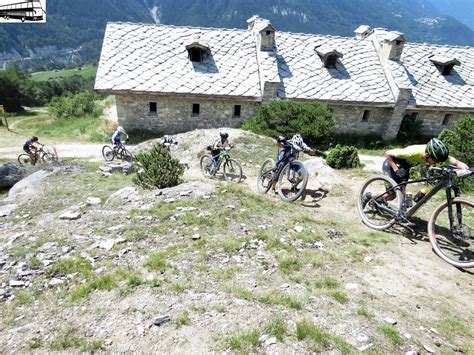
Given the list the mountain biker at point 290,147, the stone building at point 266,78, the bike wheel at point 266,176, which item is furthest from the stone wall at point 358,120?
the mountain biker at point 290,147

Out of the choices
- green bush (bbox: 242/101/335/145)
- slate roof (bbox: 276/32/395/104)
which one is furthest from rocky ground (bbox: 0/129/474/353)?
slate roof (bbox: 276/32/395/104)

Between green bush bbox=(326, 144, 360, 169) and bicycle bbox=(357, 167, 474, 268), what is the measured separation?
204 inches

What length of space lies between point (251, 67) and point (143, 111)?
8340 mm

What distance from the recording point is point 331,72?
78.3 feet

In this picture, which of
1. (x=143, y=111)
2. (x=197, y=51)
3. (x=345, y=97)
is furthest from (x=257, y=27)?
(x=143, y=111)

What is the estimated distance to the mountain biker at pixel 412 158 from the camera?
5.63m

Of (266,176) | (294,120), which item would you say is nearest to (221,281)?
(266,176)

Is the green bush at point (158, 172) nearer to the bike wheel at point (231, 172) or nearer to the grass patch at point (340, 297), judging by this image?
the bike wheel at point (231, 172)

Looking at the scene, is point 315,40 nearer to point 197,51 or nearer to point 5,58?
point 197,51

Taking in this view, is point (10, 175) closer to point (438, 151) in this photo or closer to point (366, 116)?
point (438, 151)

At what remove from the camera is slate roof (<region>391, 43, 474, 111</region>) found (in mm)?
23531

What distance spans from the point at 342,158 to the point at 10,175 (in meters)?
13.7

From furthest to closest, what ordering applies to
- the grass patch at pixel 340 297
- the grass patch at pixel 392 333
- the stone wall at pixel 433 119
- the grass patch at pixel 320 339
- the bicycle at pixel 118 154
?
the stone wall at pixel 433 119 → the bicycle at pixel 118 154 → the grass patch at pixel 340 297 → the grass patch at pixel 392 333 → the grass patch at pixel 320 339

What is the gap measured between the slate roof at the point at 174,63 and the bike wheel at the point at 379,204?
15428 mm
